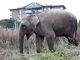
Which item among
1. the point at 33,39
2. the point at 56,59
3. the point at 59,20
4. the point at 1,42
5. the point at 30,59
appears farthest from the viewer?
the point at 33,39

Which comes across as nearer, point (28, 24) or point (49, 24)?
point (49, 24)

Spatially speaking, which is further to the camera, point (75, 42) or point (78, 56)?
point (75, 42)

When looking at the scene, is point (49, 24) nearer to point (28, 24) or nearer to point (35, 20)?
point (35, 20)

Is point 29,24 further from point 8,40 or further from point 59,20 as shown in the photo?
point 8,40

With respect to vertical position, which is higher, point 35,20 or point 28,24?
point 35,20

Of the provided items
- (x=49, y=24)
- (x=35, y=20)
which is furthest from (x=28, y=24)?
(x=49, y=24)

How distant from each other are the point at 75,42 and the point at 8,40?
407 centimetres

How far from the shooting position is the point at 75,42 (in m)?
12.5

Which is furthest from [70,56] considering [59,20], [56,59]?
[59,20]

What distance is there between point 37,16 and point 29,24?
402mm

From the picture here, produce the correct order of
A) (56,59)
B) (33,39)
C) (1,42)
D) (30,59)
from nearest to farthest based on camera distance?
1. (56,59)
2. (30,59)
3. (1,42)
4. (33,39)

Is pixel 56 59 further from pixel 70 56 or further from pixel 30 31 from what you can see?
pixel 30 31

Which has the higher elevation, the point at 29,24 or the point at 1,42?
the point at 29,24

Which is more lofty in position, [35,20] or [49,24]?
[35,20]
